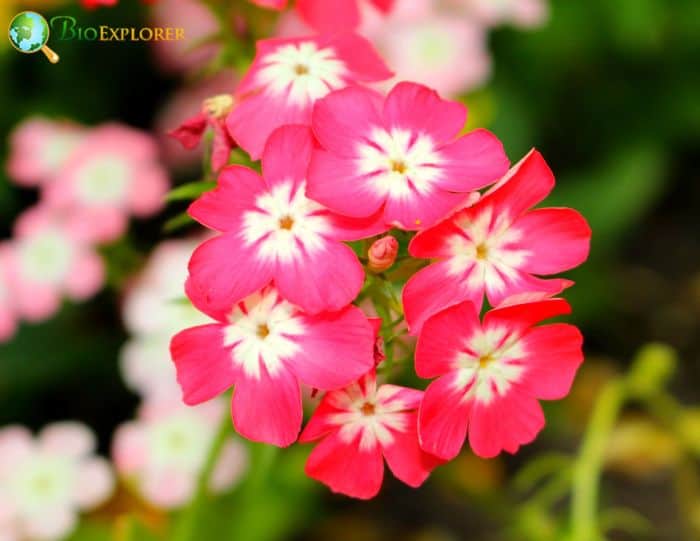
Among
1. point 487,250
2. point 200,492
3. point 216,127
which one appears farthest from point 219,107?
point 200,492

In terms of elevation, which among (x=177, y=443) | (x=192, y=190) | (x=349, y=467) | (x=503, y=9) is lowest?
(x=349, y=467)

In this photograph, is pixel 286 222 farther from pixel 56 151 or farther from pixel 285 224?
pixel 56 151

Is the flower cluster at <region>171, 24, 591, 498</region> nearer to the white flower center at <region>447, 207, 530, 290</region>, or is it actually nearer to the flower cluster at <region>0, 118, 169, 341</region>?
the white flower center at <region>447, 207, 530, 290</region>

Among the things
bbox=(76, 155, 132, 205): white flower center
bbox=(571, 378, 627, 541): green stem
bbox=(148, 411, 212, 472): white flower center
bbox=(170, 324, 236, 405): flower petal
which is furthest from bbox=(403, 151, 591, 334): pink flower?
bbox=(76, 155, 132, 205): white flower center

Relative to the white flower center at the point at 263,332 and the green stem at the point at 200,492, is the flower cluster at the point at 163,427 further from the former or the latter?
the white flower center at the point at 263,332

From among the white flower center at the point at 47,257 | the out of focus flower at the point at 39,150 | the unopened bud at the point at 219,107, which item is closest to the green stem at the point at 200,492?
the unopened bud at the point at 219,107

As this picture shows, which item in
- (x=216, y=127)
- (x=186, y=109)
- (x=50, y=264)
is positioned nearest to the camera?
(x=216, y=127)
